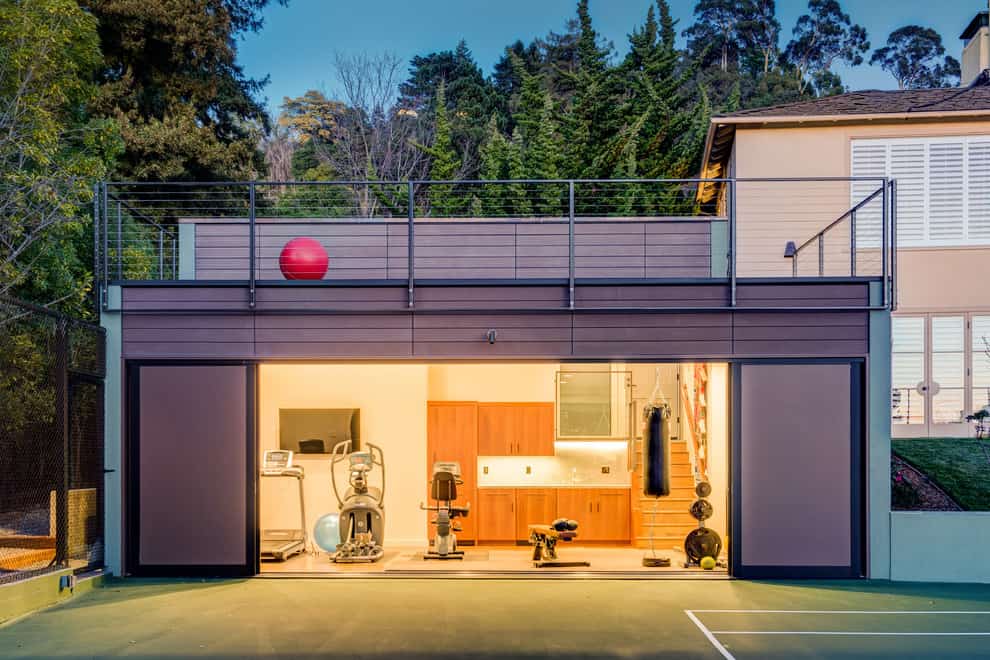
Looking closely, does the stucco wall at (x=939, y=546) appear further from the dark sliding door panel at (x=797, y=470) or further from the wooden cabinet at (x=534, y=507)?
the wooden cabinet at (x=534, y=507)

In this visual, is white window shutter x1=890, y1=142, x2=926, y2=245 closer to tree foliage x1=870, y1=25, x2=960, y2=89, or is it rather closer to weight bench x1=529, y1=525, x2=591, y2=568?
weight bench x1=529, y1=525, x2=591, y2=568

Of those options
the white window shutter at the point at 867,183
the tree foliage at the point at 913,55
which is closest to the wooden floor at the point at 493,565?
the white window shutter at the point at 867,183

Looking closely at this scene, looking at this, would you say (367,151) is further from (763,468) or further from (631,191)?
(763,468)

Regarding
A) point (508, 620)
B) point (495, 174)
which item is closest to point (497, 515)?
point (508, 620)

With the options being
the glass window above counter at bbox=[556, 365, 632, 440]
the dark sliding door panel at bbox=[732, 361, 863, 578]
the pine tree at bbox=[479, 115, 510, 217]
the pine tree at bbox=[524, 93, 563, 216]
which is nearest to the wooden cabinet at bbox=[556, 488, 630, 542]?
the glass window above counter at bbox=[556, 365, 632, 440]

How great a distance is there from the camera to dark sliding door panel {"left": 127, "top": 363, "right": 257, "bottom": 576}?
9602mm

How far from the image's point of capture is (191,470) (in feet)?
31.7

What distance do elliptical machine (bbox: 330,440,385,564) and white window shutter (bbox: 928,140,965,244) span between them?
815 cm

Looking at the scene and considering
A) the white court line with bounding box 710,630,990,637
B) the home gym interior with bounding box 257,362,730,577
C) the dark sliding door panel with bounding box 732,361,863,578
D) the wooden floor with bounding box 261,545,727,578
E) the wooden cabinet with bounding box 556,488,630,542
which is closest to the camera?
the white court line with bounding box 710,630,990,637

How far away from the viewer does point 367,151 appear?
2502 centimetres

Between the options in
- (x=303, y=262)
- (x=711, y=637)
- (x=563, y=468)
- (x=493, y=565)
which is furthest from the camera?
(x=563, y=468)

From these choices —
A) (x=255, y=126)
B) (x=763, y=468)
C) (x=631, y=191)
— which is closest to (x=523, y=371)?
(x=763, y=468)

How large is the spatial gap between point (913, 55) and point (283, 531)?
119 feet

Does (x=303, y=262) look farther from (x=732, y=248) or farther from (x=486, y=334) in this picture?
(x=732, y=248)
